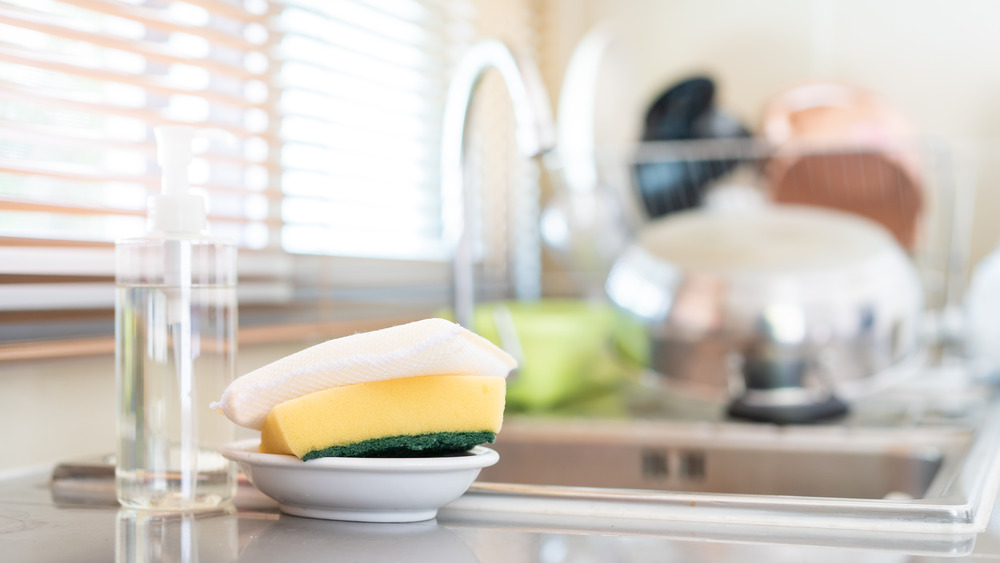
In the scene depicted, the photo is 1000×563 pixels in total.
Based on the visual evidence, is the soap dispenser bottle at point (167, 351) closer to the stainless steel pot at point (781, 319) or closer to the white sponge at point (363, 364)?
the white sponge at point (363, 364)

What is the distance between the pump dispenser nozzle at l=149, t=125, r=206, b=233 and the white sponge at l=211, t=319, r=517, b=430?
91 mm

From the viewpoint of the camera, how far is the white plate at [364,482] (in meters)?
0.42

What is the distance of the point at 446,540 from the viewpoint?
430mm

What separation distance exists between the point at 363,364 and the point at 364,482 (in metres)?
0.06

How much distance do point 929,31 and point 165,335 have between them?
1365 mm

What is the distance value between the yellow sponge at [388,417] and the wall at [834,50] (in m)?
1.18

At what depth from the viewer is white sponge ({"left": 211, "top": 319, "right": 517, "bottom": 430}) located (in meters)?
0.41

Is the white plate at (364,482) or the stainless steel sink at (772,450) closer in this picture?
the white plate at (364,482)

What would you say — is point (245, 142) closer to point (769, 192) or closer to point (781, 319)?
point (781, 319)

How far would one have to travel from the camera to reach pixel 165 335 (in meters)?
0.47

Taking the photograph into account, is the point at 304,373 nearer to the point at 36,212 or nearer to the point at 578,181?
the point at 36,212

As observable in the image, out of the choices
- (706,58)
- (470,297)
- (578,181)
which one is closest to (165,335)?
(470,297)

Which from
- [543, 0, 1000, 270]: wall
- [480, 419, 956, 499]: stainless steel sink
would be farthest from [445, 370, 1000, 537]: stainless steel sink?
[543, 0, 1000, 270]: wall

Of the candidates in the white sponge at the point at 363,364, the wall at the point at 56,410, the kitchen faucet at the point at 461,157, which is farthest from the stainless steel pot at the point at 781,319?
the white sponge at the point at 363,364
